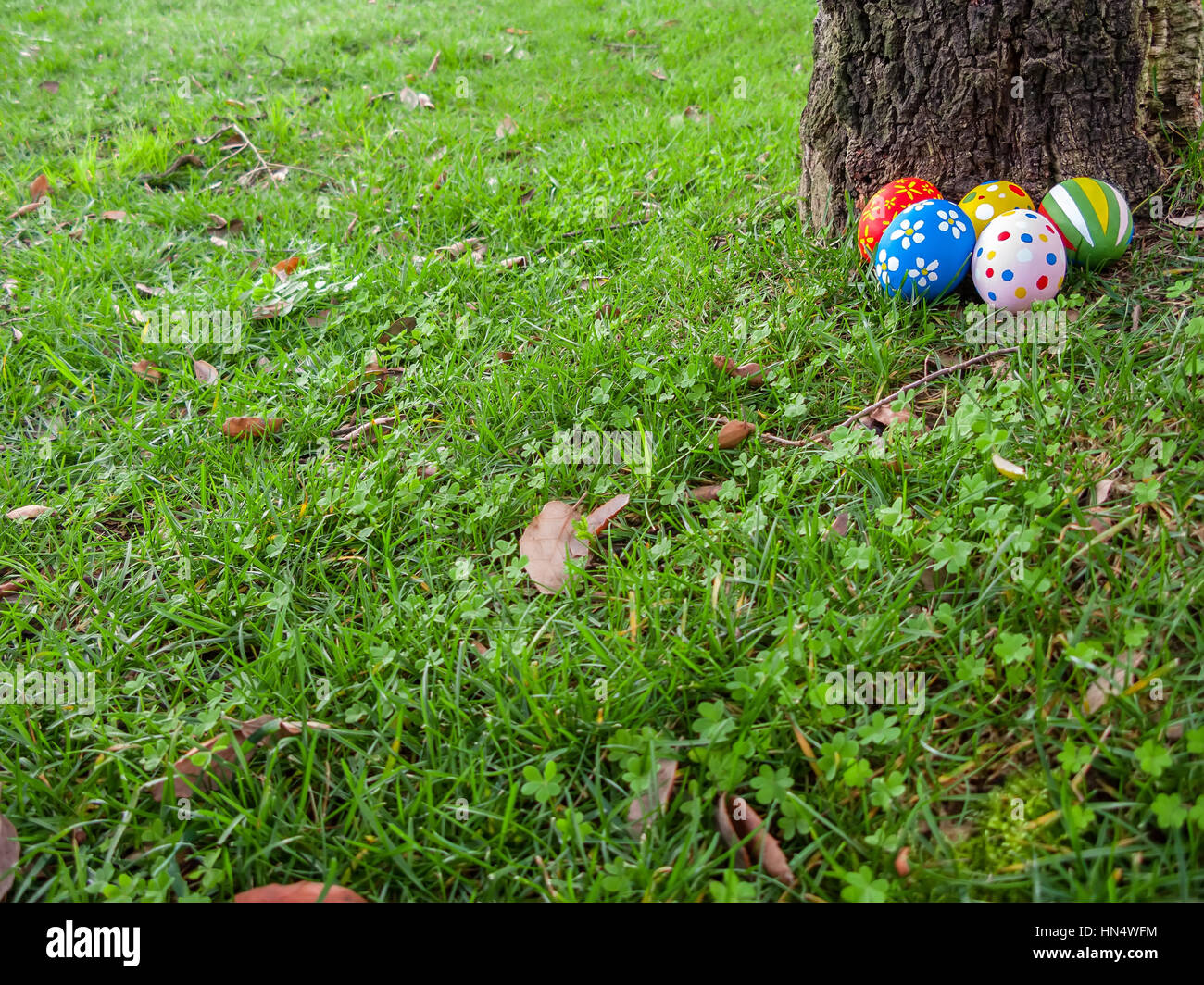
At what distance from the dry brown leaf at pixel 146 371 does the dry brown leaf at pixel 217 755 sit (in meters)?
1.94

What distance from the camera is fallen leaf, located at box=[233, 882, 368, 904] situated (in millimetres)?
1556

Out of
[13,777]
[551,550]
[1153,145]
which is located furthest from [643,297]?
[13,777]

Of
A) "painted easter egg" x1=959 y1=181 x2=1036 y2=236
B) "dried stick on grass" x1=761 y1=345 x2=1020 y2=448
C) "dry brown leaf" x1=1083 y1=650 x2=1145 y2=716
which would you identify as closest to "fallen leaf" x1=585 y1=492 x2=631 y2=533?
"dried stick on grass" x1=761 y1=345 x2=1020 y2=448

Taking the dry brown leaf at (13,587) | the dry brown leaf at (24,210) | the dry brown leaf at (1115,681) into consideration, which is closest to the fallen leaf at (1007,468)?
the dry brown leaf at (1115,681)

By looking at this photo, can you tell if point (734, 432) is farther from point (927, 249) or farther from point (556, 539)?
point (927, 249)

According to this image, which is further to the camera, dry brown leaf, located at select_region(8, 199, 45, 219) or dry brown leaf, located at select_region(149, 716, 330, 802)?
dry brown leaf, located at select_region(8, 199, 45, 219)

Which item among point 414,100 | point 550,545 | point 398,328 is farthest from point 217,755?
point 414,100

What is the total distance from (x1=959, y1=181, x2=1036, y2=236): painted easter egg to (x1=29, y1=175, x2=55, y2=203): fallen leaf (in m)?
4.91

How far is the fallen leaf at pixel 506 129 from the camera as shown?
4.98 m

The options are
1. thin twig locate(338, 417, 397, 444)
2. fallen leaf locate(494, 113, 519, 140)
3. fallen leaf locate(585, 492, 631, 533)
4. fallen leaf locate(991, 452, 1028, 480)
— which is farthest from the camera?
fallen leaf locate(494, 113, 519, 140)

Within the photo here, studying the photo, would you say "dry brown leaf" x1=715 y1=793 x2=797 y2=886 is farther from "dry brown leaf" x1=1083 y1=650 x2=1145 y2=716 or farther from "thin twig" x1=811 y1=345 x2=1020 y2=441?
"thin twig" x1=811 y1=345 x2=1020 y2=441

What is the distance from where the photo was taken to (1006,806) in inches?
60.4

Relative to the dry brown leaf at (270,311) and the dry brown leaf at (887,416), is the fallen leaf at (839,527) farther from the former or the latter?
the dry brown leaf at (270,311)

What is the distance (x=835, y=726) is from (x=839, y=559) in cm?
47
